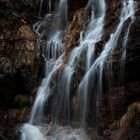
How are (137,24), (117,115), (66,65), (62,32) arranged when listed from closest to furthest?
1. (117,115)
2. (137,24)
3. (66,65)
4. (62,32)

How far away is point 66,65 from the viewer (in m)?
15.0

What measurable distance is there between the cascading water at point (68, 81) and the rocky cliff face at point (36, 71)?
276mm

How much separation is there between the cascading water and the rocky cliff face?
276mm

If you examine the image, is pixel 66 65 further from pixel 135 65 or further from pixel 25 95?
pixel 135 65

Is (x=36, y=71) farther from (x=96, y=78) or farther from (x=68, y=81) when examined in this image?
(x=96, y=78)

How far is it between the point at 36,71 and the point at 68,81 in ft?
6.43

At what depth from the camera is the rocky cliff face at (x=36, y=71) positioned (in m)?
12.9

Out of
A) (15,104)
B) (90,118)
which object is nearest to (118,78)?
(90,118)

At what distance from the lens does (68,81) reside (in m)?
14.3

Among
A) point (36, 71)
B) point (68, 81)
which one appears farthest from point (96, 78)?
point (36, 71)

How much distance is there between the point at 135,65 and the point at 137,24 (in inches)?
65.2

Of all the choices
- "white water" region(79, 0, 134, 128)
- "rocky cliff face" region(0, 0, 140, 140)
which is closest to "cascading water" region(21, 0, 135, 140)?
"white water" region(79, 0, 134, 128)

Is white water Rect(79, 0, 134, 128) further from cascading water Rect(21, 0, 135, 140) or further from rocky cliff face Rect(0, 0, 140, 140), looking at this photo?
rocky cliff face Rect(0, 0, 140, 140)

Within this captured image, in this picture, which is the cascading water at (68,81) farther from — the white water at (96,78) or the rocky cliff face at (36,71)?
the rocky cliff face at (36,71)
